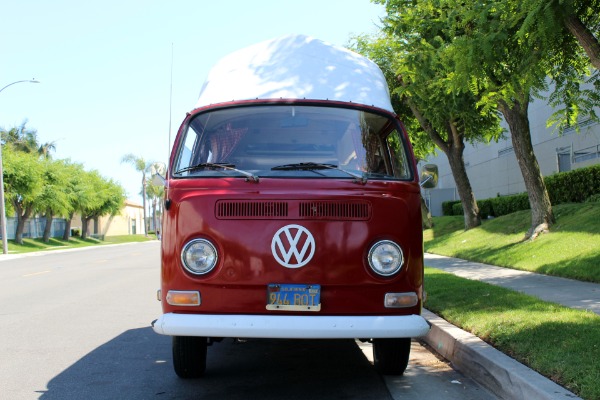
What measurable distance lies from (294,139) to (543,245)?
11003 millimetres

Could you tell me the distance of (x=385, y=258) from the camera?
15.4 feet

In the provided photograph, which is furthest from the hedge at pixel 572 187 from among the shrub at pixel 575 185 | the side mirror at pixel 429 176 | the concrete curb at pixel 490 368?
the side mirror at pixel 429 176

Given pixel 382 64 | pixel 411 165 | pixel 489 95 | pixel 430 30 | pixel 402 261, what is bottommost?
pixel 402 261

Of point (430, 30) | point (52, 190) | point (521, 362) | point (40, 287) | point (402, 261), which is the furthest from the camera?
point (52, 190)

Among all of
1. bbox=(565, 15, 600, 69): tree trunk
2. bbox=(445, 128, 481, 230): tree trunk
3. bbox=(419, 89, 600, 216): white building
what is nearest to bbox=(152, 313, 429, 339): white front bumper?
bbox=(565, 15, 600, 69): tree trunk

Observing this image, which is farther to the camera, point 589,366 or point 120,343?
point 120,343

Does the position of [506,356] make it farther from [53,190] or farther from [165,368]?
[53,190]

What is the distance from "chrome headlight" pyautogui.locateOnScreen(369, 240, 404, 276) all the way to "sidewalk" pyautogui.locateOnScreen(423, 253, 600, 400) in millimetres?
1245

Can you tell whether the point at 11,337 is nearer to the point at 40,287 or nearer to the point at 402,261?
the point at 402,261

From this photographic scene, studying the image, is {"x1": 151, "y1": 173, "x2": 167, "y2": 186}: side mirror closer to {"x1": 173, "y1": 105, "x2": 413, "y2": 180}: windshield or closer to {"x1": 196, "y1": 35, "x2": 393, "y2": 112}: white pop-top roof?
{"x1": 173, "y1": 105, "x2": 413, "y2": 180}: windshield

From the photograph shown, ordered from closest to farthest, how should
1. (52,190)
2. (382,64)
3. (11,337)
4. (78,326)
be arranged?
(11,337) → (78,326) → (382,64) → (52,190)

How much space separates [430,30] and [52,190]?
147 feet

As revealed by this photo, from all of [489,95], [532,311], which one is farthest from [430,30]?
[532,311]

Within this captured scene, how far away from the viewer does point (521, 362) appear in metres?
5.21
